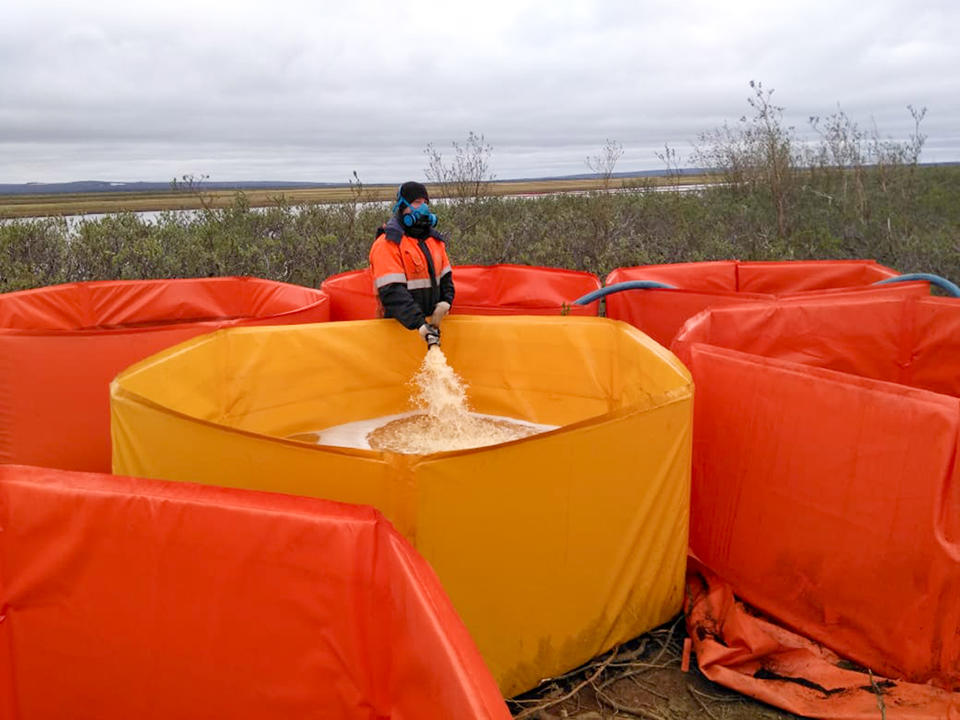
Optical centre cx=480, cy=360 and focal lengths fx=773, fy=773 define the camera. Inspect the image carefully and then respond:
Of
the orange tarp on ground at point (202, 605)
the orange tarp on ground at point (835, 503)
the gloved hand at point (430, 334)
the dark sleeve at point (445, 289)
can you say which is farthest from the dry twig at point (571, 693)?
the dark sleeve at point (445, 289)

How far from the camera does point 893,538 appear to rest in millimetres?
2943

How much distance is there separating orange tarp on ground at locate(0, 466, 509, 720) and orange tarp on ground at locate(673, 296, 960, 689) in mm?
2023

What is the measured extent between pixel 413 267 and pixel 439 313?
1.34 feet

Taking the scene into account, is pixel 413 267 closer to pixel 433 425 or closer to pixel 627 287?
pixel 433 425

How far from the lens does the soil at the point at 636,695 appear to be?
2928 millimetres

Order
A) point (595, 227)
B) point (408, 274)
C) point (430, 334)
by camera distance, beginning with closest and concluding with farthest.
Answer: point (430, 334)
point (408, 274)
point (595, 227)

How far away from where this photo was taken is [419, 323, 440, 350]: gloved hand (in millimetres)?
4711

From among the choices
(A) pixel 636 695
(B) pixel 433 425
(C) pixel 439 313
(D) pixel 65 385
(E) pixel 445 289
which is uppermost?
(E) pixel 445 289

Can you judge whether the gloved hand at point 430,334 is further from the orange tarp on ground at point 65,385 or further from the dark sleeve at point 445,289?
the orange tarp on ground at point 65,385

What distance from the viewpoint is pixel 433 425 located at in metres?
5.05

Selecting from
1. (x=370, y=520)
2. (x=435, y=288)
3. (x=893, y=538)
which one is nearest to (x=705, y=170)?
(x=435, y=288)

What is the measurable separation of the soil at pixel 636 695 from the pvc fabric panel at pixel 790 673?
6 centimetres

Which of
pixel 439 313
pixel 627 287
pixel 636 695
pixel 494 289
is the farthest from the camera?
Result: pixel 494 289

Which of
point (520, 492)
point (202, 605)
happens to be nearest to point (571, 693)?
point (520, 492)
